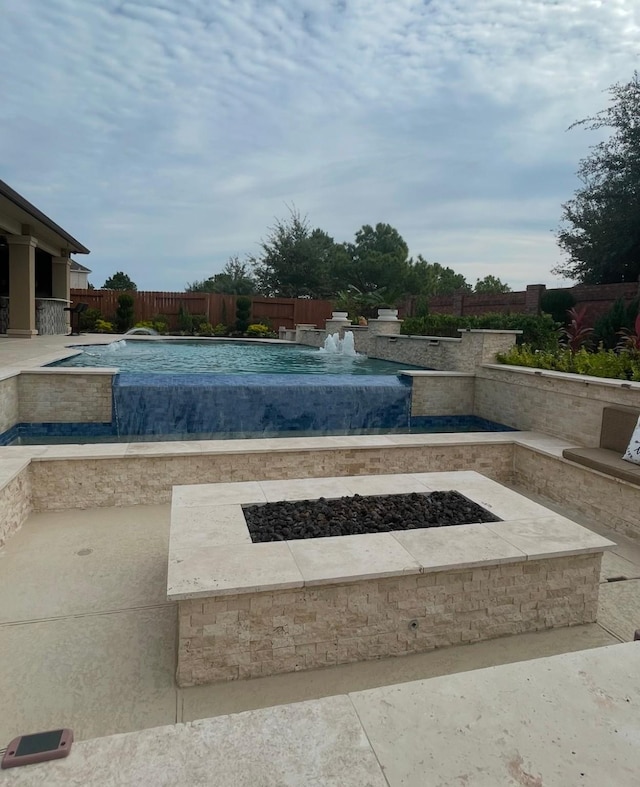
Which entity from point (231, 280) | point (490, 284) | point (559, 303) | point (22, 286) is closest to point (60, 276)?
point (22, 286)

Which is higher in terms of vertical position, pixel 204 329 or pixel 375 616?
pixel 204 329

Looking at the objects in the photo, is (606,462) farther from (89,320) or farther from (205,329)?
(89,320)

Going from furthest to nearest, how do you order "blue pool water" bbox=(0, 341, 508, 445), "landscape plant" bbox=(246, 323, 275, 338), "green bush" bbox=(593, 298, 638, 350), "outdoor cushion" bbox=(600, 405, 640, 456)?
"landscape plant" bbox=(246, 323, 275, 338) → "green bush" bbox=(593, 298, 638, 350) → "blue pool water" bbox=(0, 341, 508, 445) → "outdoor cushion" bbox=(600, 405, 640, 456)

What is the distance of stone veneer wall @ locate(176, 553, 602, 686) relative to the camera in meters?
2.48

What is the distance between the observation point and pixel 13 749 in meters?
1.38

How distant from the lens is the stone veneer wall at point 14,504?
3819 mm

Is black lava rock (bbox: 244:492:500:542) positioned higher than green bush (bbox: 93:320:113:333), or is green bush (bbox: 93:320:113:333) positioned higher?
green bush (bbox: 93:320:113:333)

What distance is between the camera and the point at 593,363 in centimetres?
648

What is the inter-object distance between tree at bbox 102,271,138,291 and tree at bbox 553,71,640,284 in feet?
115

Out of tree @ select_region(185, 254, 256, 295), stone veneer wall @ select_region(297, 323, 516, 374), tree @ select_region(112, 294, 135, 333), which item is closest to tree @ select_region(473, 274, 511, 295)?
tree @ select_region(185, 254, 256, 295)

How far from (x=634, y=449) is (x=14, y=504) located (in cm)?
505

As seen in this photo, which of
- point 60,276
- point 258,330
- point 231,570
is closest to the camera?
point 231,570

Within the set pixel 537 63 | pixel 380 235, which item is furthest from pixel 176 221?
pixel 537 63

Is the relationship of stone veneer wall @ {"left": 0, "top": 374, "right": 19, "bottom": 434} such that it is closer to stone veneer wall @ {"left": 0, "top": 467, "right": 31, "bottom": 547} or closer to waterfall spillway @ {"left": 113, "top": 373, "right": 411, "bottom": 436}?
waterfall spillway @ {"left": 113, "top": 373, "right": 411, "bottom": 436}
